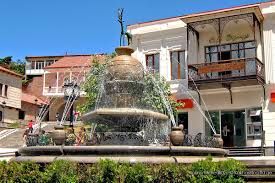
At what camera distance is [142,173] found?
8.59m

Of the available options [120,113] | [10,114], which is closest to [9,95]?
[10,114]

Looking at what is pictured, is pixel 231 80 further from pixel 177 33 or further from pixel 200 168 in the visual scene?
pixel 200 168

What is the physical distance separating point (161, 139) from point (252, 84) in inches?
597

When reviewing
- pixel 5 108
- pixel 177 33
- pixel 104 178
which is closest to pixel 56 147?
pixel 104 178

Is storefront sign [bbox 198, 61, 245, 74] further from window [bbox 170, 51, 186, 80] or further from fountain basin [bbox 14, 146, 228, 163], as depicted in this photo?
fountain basin [bbox 14, 146, 228, 163]

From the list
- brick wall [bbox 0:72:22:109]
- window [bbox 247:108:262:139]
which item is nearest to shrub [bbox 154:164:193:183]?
window [bbox 247:108:262:139]

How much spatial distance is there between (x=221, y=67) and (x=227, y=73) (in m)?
1.03

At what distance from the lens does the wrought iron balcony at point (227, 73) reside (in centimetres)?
2589

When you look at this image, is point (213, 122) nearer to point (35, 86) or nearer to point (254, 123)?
point (254, 123)

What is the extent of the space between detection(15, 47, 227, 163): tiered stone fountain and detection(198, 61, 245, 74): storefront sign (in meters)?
12.8

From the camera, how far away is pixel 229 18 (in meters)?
27.2

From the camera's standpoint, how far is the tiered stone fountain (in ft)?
33.6

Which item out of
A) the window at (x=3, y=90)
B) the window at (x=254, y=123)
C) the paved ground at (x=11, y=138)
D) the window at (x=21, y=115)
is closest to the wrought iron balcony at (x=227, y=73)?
the window at (x=254, y=123)

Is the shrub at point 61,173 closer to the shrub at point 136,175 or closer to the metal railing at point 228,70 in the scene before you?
the shrub at point 136,175
